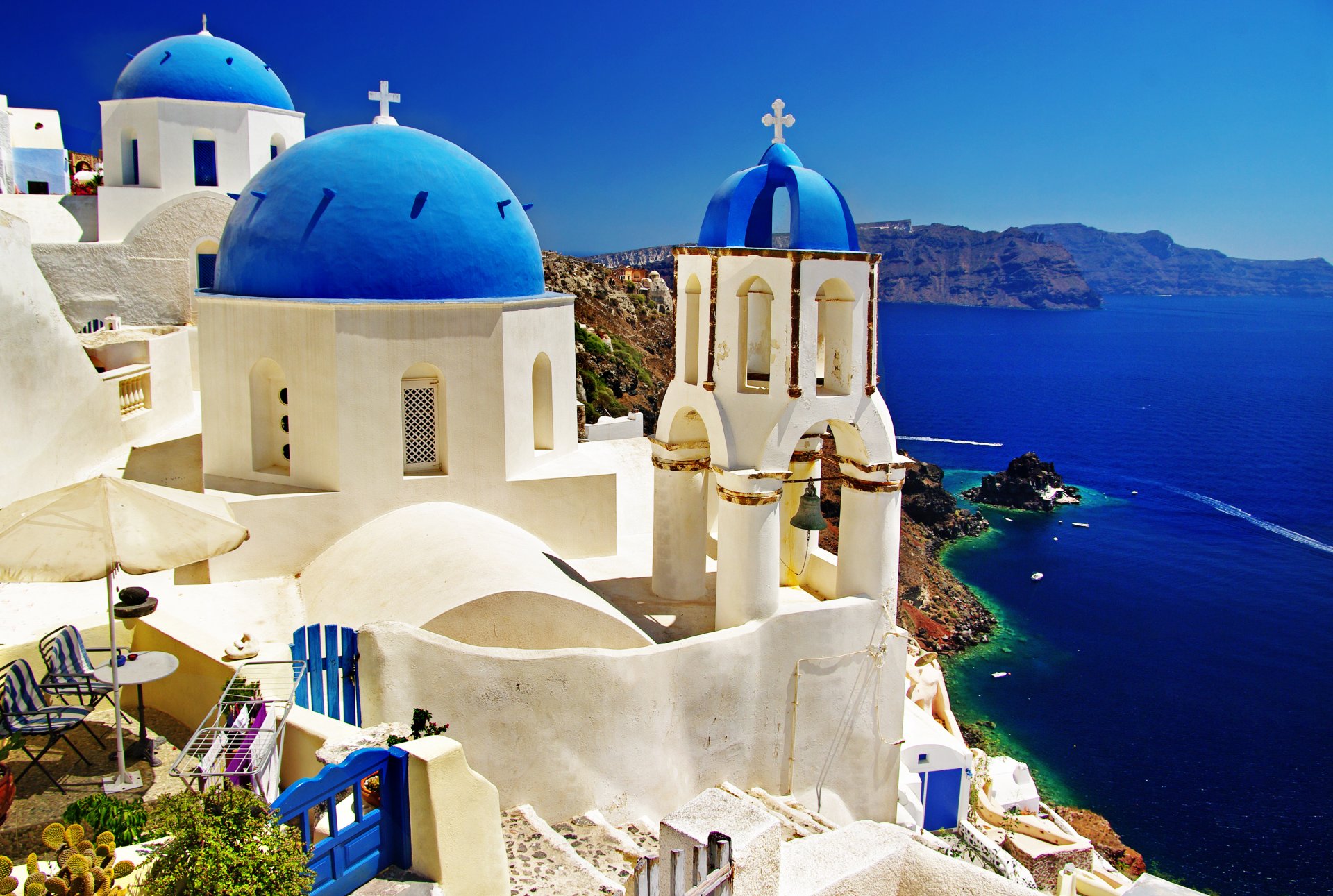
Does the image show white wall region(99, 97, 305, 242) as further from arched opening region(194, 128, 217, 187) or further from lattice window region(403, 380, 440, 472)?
lattice window region(403, 380, 440, 472)

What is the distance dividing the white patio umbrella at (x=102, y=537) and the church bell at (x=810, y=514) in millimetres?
6489

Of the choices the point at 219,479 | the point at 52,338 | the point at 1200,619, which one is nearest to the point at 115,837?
the point at 219,479

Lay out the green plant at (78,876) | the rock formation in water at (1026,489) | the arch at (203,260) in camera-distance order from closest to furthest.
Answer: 1. the green plant at (78,876)
2. the arch at (203,260)
3. the rock formation in water at (1026,489)

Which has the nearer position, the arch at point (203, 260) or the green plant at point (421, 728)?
the green plant at point (421, 728)

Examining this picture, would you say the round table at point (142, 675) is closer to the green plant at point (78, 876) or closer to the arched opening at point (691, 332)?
the green plant at point (78, 876)

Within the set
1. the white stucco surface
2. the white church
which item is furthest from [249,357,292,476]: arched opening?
the white stucco surface

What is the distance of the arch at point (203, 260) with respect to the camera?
21.6 m

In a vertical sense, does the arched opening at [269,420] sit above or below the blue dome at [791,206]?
below

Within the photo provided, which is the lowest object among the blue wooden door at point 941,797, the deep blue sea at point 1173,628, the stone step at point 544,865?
the deep blue sea at point 1173,628

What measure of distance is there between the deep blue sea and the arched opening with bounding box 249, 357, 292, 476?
25188 millimetres

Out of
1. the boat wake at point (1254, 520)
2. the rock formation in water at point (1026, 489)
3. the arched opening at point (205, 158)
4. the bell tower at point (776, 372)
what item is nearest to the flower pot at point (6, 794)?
the bell tower at point (776, 372)

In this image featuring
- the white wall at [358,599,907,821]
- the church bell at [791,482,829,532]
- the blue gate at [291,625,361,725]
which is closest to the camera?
the blue gate at [291,625,361,725]

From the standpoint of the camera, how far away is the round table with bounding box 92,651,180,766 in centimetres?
742

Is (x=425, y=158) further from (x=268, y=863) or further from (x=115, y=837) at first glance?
(x=268, y=863)
